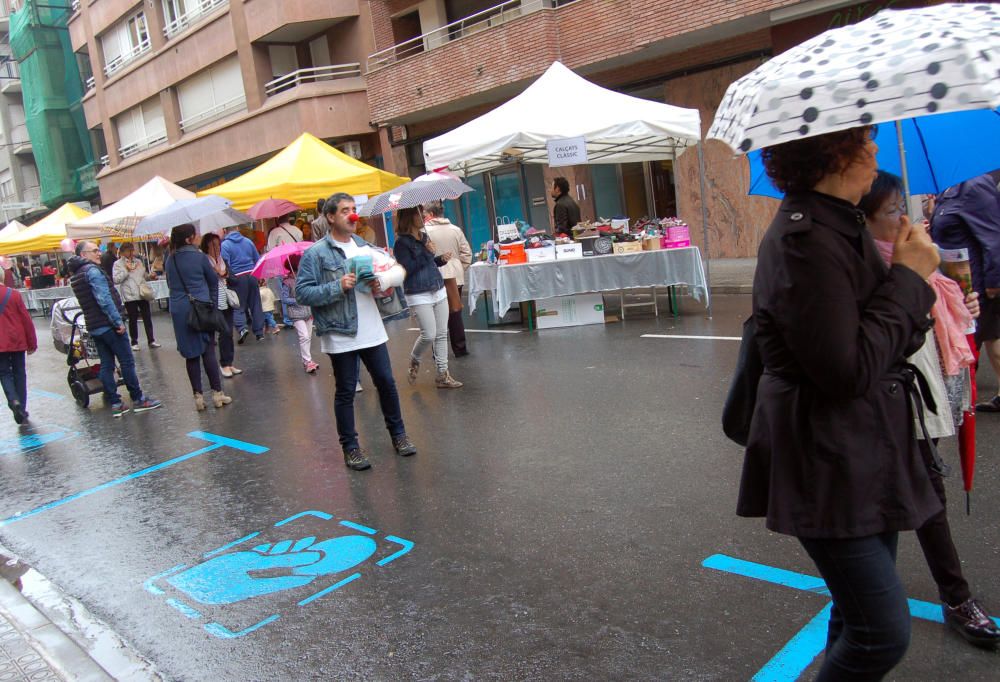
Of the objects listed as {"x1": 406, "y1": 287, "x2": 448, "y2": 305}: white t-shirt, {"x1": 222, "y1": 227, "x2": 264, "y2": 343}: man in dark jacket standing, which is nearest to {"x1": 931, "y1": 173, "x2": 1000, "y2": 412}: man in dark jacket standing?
{"x1": 406, "y1": 287, "x2": 448, "y2": 305}: white t-shirt

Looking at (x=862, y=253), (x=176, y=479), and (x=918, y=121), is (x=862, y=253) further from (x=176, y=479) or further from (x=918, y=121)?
(x=176, y=479)

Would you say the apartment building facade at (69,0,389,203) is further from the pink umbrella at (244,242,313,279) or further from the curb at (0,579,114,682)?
the curb at (0,579,114,682)

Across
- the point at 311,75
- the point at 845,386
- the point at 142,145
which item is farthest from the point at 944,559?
the point at 142,145

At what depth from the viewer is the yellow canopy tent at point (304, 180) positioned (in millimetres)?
13406

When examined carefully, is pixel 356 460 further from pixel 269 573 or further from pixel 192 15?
pixel 192 15

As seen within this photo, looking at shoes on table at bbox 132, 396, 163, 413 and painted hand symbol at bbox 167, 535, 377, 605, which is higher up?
shoes on table at bbox 132, 396, 163, 413

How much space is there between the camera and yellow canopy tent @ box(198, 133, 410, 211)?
13406mm

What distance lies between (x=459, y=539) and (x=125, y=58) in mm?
34380

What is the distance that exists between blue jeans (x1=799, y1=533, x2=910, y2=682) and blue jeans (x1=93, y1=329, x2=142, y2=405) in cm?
817

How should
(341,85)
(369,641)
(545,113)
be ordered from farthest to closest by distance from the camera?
(341,85) < (545,113) < (369,641)

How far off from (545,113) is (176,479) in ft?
23.6

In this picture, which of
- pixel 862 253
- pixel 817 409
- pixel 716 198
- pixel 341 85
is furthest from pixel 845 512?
pixel 341 85

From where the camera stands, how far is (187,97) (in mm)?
29469

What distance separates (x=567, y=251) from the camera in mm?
11070
